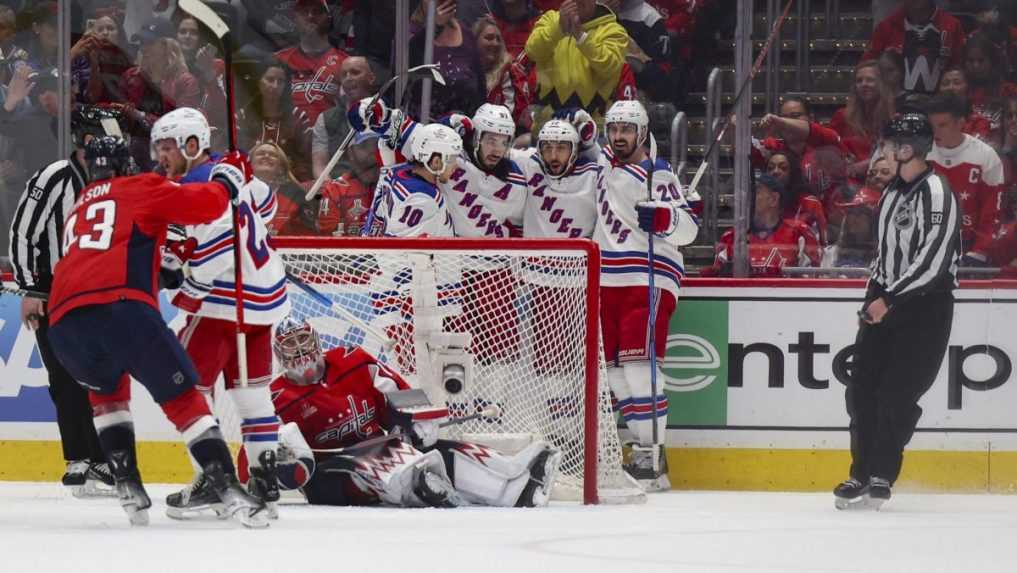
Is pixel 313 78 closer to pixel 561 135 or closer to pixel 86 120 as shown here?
pixel 86 120

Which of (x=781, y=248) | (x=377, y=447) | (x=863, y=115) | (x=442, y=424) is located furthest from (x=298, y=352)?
(x=863, y=115)

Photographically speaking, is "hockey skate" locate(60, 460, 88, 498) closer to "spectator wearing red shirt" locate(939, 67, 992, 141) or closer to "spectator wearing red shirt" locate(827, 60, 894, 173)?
"spectator wearing red shirt" locate(827, 60, 894, 173)

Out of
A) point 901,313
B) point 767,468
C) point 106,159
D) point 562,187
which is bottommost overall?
point 767,468

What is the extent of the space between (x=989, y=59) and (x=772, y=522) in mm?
2358

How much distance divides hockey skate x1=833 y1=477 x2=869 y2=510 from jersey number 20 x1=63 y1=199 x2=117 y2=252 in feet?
8.82

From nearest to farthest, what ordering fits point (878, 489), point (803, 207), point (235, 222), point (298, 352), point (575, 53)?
point (235, 222) → point (298, 352) → point (878, 489) → point (803, 207) → point (575, 53)

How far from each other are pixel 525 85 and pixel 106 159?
2.78m

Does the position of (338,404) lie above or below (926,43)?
below

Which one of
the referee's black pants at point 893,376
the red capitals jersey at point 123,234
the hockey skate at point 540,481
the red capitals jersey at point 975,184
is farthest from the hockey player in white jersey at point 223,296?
the red capitals jersey at point 975,184

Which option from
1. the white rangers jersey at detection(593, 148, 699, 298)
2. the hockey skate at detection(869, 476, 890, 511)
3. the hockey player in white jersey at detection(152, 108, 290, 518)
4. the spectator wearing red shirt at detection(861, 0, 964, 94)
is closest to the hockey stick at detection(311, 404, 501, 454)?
the hockey player in white jersey at detection(152, 108, 290, 518)

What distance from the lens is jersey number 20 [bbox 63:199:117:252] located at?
16.8 feet

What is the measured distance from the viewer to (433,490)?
20.4 ft

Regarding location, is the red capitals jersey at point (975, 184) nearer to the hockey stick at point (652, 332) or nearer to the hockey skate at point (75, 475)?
the hockey stick at point (652, 332)

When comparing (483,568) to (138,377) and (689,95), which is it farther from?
(689,95)
